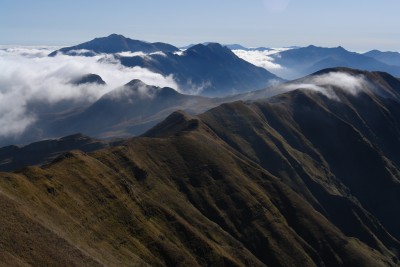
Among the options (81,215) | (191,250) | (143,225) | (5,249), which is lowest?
(191,250)

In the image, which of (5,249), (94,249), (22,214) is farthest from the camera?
(94,249)

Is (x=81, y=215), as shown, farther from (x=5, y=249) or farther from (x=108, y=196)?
(x=5, y=249)

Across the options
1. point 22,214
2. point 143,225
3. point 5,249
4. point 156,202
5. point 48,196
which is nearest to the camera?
point 5,249

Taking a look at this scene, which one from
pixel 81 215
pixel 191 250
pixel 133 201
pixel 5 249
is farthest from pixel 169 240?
pixel 5 249

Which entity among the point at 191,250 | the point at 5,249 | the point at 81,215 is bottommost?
the point at 191,250

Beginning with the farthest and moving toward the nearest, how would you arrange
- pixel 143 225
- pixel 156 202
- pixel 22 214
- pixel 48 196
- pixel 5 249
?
pixel 156 202 → pixel 143 225 → pixel 48 196 → pixel 22 214 → pixel 5 249

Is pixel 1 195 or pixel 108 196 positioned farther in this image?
pixel 108 196

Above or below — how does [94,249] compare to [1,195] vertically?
below

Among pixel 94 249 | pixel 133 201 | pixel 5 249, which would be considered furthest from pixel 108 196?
pixel 5 249

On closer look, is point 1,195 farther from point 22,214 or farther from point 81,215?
point 81,215
